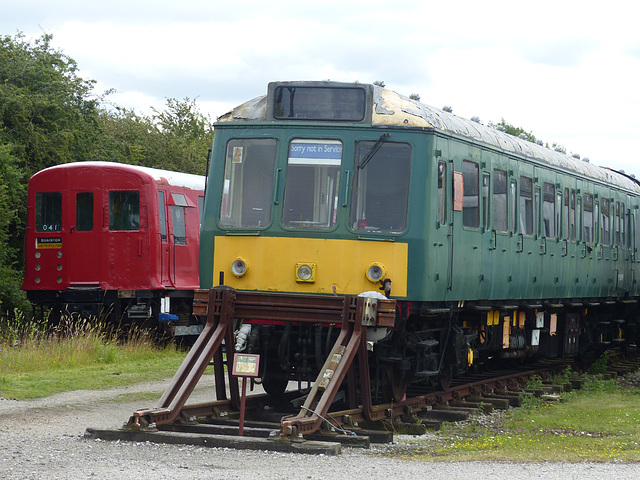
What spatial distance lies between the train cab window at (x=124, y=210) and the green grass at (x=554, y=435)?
9165 mm

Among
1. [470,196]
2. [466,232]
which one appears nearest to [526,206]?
[470,196]

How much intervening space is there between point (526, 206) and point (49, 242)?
9875 mm

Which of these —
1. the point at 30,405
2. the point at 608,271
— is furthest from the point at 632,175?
the point at 30,405

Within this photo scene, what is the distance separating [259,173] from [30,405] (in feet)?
12.6

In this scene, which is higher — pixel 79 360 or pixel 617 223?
pixel 617 223

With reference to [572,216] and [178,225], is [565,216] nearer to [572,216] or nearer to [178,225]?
[572,216]

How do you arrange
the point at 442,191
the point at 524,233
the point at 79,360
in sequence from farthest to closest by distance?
the point at 79,360 < the point at 524,233 < the point at 442,191

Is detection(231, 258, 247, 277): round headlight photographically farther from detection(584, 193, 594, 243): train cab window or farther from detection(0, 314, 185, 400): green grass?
detection(584, 193, 594, 243): train cab window

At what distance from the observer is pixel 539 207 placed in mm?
15922

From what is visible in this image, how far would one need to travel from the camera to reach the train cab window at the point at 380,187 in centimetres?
1133

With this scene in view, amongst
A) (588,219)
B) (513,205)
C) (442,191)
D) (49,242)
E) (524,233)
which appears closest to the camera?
(442,191)

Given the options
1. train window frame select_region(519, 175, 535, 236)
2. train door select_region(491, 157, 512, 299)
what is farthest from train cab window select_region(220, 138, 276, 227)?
train window frame select_region(519, 175, 535, 236)

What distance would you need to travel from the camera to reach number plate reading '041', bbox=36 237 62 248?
21016mm

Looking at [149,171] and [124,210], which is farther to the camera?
[149,171]
